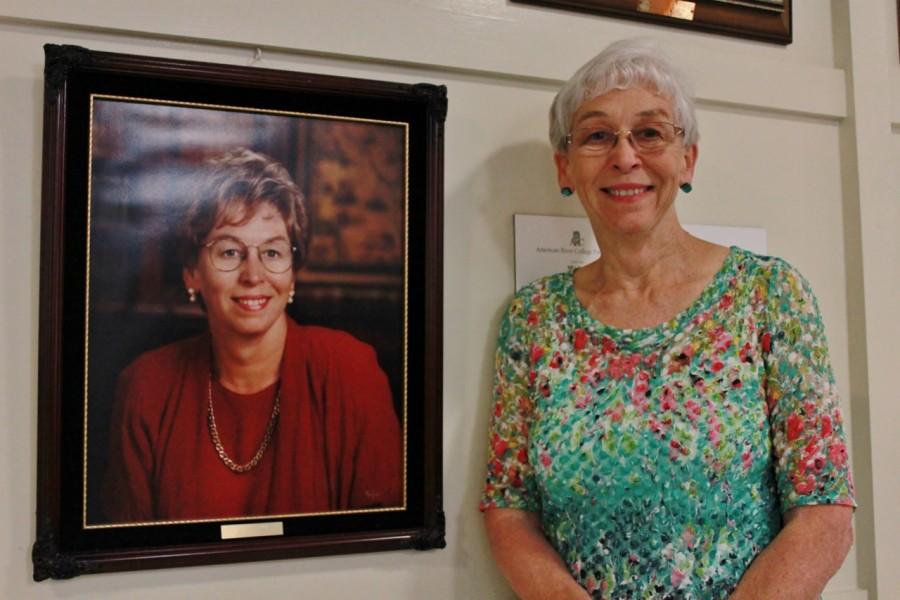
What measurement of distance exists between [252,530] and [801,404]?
92 centimetres

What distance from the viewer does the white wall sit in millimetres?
1333

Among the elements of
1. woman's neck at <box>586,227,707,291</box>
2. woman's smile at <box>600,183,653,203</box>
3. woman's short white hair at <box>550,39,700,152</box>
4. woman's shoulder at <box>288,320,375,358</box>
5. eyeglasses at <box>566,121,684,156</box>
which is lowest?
woman's shoulder at <box>288,320,375,358</box>

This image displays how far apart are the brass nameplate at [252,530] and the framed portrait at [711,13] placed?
1.11 m

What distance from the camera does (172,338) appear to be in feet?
4.51

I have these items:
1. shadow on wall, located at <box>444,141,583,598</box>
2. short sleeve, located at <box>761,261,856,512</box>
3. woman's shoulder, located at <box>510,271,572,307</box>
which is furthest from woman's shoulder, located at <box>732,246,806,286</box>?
shadow on wall, located at <box>444,141,583,598</box>

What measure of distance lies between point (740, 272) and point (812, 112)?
66cm

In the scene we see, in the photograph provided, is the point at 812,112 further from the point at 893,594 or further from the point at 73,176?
the point at 73,176

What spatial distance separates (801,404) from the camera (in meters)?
1.31

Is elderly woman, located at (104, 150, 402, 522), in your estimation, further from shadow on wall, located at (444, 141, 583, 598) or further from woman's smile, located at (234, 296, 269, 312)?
shadow on wall, located at (444, 141, 583, 598)

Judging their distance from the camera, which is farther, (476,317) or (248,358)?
(476,317)

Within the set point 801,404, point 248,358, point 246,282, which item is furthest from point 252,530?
point 801,404

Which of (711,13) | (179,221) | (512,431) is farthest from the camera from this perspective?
(711,13)

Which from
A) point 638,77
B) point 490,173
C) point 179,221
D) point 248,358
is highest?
point 638,77

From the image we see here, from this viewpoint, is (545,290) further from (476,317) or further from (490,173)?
(490,173)
